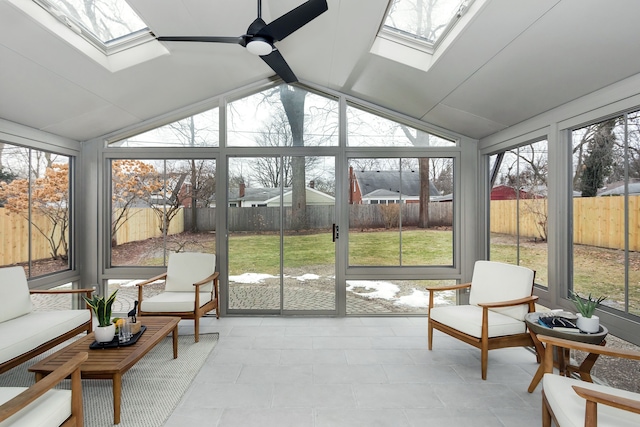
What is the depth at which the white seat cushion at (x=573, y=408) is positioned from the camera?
64.9 inches

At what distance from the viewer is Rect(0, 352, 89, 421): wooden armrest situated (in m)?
1.53

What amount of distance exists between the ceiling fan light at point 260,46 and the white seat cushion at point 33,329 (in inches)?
115

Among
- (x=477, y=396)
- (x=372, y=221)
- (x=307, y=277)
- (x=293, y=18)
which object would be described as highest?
(x=293, y=18)

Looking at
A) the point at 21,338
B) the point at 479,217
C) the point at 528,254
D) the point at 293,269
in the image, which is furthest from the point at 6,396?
the point at 479,217

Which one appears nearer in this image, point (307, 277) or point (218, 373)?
point (218, 373)

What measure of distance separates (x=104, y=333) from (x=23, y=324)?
3.04ft

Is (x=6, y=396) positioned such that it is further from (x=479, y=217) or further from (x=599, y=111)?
(x=479, y=217)

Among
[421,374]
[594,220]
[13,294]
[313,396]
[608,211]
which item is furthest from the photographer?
[13,294]

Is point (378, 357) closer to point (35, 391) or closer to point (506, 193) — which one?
point (506, 193)

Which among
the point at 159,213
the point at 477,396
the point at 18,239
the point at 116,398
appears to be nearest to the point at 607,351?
the point at 477,396

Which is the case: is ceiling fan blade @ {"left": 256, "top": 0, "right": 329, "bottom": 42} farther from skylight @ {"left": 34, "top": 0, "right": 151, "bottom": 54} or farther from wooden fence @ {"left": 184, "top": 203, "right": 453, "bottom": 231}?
Result: wooden fence @ {"left": 184, "top": 203, "right": 453, "bottom": 231}

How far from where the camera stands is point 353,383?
2.84m

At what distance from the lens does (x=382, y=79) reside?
13.0 ft

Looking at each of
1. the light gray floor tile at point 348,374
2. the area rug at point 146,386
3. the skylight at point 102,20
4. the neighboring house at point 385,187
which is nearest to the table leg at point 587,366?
the light gray floor tile at point 348,374
